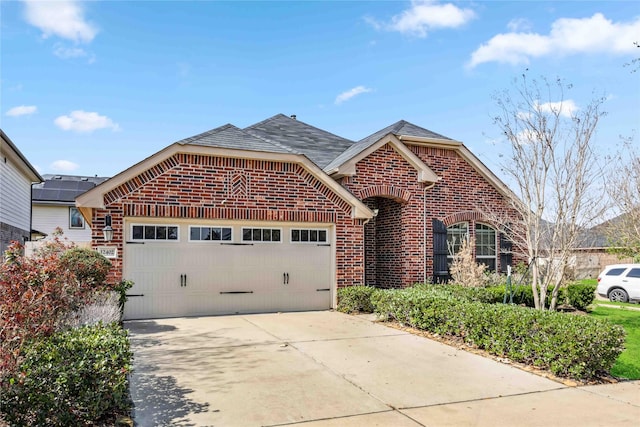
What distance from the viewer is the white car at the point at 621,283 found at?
59.0 feet

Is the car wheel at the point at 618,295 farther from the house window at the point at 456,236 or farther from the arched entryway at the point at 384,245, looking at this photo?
the arched entryway at the point at 384,245

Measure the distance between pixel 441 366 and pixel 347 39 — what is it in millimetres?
8922

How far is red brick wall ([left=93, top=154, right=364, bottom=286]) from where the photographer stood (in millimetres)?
11281

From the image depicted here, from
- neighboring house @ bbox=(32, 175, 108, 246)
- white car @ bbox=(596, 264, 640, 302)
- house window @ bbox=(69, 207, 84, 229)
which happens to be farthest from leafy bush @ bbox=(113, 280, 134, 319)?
house window @ bbox=(69, 207, 84, 229)

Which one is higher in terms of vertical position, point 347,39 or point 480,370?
point 347,39

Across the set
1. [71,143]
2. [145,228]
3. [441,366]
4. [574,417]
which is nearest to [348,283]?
[145,228]

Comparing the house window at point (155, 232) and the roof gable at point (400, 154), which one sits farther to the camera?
the roof gable at point (400, 154)

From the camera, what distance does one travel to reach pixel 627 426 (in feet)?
15.7

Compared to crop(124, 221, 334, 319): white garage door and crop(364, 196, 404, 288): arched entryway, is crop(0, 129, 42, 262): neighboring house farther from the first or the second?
crop(364, 196, 404, 288): arched entryway

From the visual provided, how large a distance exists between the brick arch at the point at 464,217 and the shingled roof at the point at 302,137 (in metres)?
4.27

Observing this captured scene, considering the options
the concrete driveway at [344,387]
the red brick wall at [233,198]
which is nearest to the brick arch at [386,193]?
the red brick wall at [233,198]

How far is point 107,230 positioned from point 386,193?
7.92m

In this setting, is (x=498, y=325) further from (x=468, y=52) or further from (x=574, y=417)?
(x=468, y=52)

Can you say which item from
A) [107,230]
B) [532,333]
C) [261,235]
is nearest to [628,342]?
[532,333]
